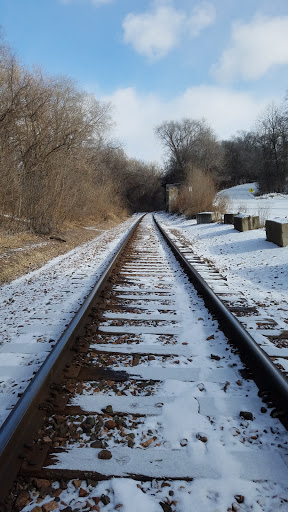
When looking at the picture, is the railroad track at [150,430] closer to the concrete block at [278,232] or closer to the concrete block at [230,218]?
the concrete block at [278,232]

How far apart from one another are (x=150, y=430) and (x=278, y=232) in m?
7.32

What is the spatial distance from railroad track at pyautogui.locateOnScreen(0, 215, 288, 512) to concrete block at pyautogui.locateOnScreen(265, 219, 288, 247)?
18.1 feet

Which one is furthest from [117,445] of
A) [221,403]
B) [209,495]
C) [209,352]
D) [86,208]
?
[86,208]

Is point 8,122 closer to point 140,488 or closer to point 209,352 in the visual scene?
point 209,352

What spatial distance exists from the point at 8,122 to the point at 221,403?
1418 cm

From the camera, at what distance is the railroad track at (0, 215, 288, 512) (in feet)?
4.80

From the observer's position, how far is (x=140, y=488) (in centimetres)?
150

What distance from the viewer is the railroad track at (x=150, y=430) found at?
1463 mm

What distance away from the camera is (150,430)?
6.14 feet

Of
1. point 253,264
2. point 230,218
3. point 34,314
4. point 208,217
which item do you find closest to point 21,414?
point 34,314

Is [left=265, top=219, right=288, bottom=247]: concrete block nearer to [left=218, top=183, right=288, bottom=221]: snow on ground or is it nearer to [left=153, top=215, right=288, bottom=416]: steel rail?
[left=218, top=183, right=288, bottom=221]: snow on ground

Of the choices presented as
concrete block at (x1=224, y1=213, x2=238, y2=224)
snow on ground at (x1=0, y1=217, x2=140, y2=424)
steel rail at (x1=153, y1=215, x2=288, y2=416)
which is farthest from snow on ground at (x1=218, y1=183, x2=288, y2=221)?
steel rail at (x1=153, y1=215, x2=288, y2=416)

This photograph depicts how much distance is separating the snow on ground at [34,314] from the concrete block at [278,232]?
4.42 m

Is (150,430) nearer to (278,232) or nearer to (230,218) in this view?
(278,232)
